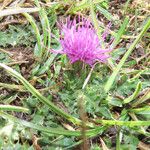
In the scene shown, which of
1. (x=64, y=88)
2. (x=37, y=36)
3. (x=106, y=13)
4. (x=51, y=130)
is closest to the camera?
(x=51, y=130)

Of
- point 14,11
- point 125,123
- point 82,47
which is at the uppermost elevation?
point 14,11

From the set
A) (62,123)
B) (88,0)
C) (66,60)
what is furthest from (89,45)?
(88,0)

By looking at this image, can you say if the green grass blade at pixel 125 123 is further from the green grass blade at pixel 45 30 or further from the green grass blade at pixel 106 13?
the green grass blade at pixel 106 13

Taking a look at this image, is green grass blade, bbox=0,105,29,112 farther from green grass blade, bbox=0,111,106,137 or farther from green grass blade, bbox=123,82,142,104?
green grass blade, bbox=123,82,142,104

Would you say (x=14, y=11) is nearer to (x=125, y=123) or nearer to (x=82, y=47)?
(x=82, y=47)

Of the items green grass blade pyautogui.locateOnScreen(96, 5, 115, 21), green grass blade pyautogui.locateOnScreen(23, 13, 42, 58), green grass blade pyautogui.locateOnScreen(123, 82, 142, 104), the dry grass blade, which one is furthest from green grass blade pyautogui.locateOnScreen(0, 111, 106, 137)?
green grass blade pyautogui.locateOnScreen(96, 5, 115, 21)

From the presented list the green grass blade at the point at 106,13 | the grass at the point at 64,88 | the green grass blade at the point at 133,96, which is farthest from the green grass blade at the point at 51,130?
the green grass blade at the point at 106,13

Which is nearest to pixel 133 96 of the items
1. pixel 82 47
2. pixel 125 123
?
pixel 125 123

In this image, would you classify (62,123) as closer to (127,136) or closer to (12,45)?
(127,136)
